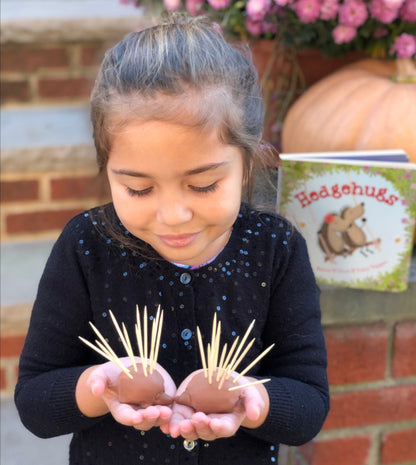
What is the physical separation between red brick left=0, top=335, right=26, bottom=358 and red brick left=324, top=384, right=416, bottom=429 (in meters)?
0.76

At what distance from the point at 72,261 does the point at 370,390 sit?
69 cm

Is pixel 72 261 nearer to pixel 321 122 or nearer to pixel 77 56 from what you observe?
pixel 321 122

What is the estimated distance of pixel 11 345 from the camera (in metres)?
1.63

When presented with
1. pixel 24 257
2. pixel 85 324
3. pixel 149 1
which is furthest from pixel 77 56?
pixel 85 324

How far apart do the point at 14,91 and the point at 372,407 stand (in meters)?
1.38

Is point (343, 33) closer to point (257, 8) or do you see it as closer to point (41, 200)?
point (257, 8)

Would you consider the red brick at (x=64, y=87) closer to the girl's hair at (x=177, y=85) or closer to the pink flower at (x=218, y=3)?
the pink flower at (x=218, y=3)

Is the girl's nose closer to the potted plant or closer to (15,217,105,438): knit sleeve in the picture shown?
(15,217,105,438): knit sleeve

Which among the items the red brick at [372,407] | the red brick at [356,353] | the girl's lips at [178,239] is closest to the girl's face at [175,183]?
the girl's lips at [178,239]

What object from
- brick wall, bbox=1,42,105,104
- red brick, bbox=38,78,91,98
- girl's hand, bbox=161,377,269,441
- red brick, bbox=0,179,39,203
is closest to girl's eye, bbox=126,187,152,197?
girl's hand, bbox=161,377,269,441

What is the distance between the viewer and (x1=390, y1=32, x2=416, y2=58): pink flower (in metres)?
1.47

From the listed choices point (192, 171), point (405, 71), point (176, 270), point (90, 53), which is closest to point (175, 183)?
point (192, 171)

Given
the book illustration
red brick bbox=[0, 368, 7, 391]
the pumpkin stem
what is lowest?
red brick bbox=[0, 368, 7, 391]

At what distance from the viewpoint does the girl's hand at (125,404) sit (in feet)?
2.57
